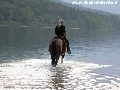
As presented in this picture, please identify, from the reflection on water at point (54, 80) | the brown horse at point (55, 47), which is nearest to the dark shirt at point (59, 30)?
the brown horse at point (55, 47)

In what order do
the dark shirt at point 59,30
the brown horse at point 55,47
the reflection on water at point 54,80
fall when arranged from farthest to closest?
the dark shirt at point 59,30 → the brown horse at point 55,47 → the reflection on water at point 54,80

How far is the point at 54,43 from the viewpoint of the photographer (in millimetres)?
18000

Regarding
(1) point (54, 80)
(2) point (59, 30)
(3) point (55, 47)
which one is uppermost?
(2) point (59, 30)

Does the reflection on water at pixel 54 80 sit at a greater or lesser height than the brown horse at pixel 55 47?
lesser

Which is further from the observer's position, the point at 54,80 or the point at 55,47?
the point at 55,47

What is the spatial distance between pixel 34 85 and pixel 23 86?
Answer: 1.65ft

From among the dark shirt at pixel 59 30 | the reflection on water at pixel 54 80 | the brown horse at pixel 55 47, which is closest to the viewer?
the reflection on water at pixel 54 80

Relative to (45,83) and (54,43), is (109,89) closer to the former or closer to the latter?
(45,83)

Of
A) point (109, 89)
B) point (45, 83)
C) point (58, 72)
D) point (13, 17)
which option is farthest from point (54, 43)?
point (13, 17)

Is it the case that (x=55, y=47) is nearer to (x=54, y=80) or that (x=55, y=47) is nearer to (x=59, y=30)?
(x=59, y=30)

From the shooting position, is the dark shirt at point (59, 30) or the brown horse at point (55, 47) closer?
the brown horse at point (55, 47)

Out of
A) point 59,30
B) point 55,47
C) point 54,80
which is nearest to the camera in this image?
point 54,80

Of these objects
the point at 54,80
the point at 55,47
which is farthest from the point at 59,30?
the point at 54,80

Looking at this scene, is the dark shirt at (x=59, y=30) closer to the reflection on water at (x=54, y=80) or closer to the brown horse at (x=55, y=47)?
the brown horse at (x=55, y=47)
